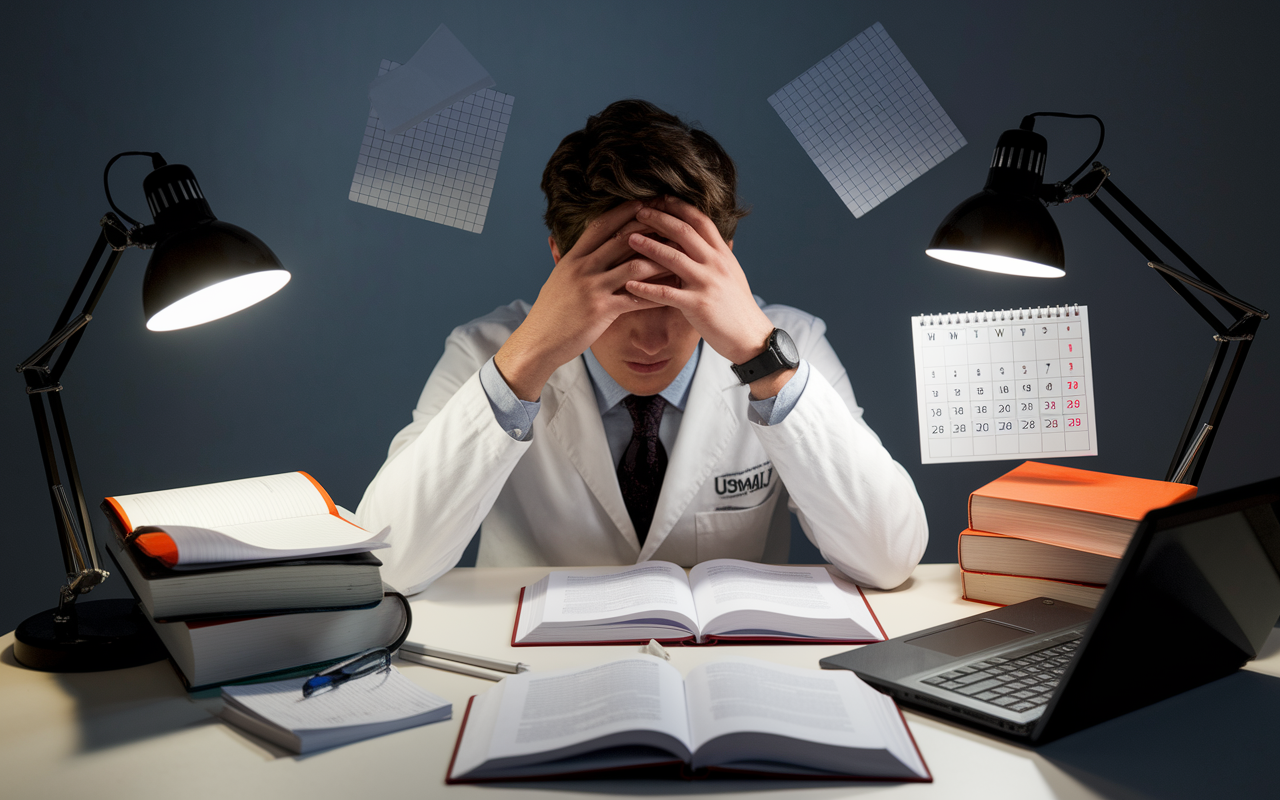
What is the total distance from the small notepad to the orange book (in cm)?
73

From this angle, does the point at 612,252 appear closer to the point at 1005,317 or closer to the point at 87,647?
the point at 1005,317

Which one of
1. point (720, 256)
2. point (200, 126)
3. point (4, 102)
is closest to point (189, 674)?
point (720, 256)

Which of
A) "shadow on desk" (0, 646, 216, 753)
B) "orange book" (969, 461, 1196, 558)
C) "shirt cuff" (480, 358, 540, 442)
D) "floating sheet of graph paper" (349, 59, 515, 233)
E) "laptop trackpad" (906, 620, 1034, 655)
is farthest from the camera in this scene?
"floating sheet of graph paper" (349, 59, 515, 233)

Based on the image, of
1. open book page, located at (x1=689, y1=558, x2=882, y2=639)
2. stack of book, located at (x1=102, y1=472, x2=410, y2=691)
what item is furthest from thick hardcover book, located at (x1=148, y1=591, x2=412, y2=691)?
open book page, located at (x1=689, y1=558, x2=882, y2=639)

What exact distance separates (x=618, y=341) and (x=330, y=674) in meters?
0.69

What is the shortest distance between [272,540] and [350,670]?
0.16 m

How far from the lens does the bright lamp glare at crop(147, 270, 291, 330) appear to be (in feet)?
3.43

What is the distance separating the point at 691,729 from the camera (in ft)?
2.20

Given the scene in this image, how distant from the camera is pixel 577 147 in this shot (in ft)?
4.44

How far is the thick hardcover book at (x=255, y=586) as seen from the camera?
0.78 meters

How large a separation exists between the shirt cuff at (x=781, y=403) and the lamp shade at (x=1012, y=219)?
0.27 m

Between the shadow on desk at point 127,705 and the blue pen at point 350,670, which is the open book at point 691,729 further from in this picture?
the shadow on desk at point 127,705

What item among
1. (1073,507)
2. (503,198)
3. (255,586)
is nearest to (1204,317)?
(1073,507)

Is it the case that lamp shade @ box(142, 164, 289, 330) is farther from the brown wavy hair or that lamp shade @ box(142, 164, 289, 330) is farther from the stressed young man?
the brown wavy hair
